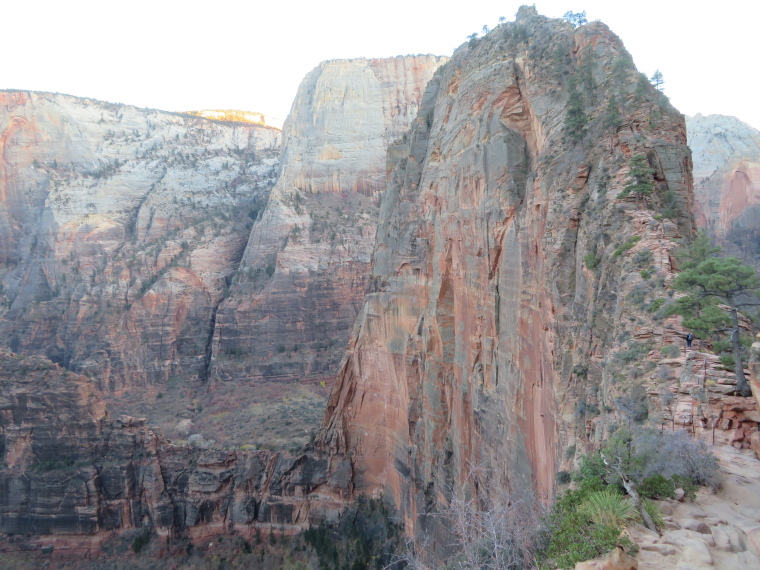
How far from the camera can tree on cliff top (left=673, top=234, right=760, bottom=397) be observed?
10523mm

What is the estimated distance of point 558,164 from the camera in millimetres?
17625

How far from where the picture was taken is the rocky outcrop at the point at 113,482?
3328 cm

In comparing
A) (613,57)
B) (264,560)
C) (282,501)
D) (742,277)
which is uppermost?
(613,57)

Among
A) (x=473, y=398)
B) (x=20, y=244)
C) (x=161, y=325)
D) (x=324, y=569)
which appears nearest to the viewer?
(x=473, y=398)

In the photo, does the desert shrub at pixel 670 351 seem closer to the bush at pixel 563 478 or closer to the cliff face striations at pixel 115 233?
the bush at pixel 563 478

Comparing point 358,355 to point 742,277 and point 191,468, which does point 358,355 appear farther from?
point 742,277

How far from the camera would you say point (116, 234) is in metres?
70.8

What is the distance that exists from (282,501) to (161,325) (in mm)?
35126

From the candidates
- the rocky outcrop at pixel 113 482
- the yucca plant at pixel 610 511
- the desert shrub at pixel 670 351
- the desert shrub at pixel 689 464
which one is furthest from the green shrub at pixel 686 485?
the rocky outcrop at pixel 113 482

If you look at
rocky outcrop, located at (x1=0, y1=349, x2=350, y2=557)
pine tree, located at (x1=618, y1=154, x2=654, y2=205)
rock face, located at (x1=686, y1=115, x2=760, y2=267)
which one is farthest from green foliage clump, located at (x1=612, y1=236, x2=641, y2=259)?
rock face, located at (x1=686, y1=115, x2=760, y2=267)

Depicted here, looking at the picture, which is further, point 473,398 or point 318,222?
point 318,222

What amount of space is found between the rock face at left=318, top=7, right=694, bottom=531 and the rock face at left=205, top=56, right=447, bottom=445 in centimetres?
1654

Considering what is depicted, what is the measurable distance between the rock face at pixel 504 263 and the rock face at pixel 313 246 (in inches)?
651

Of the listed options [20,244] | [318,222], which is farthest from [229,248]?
[20,244]
